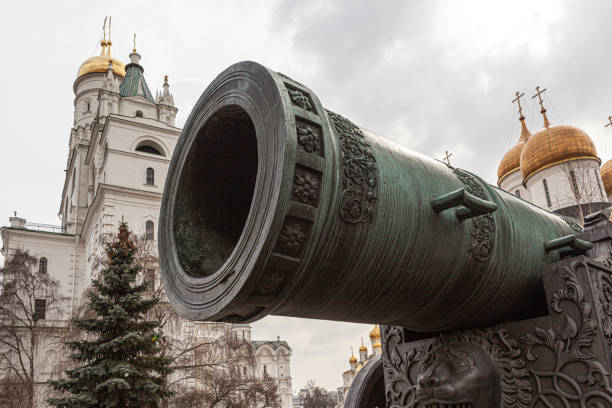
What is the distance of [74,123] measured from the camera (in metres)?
43.4

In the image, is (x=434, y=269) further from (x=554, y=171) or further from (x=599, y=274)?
(x=554, y=171)

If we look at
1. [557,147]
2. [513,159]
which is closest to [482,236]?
[557,147]

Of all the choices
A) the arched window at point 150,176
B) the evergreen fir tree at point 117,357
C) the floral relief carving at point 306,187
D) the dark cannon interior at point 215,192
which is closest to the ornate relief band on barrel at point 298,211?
the floral relief carving at point 306,187

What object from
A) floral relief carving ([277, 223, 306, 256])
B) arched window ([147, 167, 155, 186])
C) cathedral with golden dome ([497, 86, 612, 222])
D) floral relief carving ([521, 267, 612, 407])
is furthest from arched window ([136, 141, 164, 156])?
floral relief carving ([277, 223, 306, 256])

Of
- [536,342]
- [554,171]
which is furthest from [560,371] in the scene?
[554,171]

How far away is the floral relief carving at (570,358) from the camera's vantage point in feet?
7.40

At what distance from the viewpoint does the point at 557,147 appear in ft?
83.3

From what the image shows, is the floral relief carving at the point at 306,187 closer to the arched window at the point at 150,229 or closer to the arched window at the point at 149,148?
the arched window at the point at 150,229

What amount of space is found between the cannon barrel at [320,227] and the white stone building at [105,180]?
19147mm

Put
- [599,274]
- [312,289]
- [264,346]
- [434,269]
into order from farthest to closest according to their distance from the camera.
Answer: [264,346]
[599,274]
[434,269]
[312,289]

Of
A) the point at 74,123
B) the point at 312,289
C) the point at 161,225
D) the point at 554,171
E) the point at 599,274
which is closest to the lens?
the point at 312,289

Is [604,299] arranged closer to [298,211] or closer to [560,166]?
[298,211]

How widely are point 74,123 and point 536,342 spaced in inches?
1811

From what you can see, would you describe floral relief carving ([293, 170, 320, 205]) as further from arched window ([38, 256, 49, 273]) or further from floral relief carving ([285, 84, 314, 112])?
arched window ([38, 256, 49, 273])
